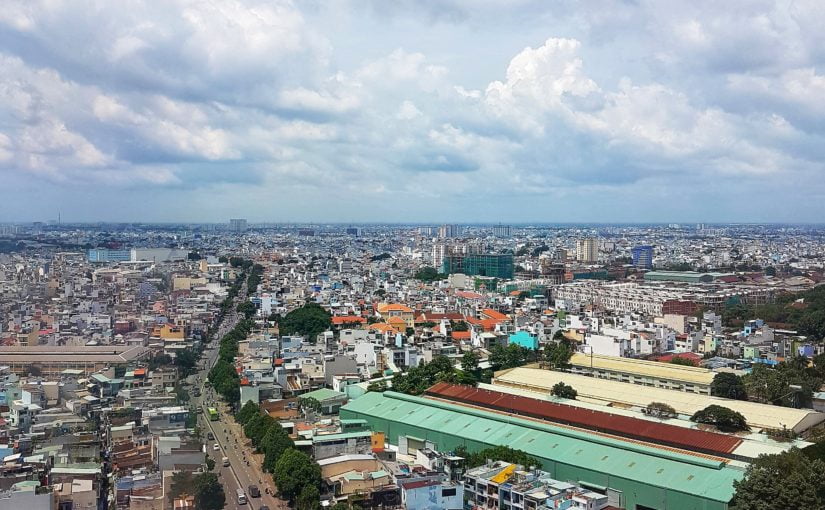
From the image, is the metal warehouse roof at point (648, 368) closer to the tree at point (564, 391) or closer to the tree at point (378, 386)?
the tree at point (564, 391)

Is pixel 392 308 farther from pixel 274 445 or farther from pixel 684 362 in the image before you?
pixel 274 445

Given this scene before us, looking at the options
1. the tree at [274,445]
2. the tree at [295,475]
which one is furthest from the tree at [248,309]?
the tree at [295,475]

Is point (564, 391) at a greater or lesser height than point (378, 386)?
greater

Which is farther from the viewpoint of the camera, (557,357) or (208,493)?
(557,357)

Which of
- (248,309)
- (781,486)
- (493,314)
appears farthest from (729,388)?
(248,309)

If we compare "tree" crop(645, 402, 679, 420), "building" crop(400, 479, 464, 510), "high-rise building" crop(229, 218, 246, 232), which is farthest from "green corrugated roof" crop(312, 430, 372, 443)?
"high-rise building" crop(229, 218, 246, 232)

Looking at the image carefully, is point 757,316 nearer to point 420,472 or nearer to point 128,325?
point 420,472

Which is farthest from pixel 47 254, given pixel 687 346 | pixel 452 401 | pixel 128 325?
pixel 687 346
